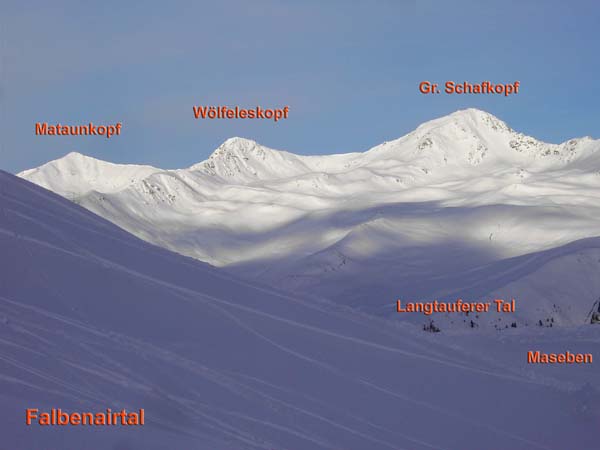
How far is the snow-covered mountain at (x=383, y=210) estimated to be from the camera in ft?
114

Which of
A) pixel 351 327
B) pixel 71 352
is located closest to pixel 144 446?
pixel 71 352

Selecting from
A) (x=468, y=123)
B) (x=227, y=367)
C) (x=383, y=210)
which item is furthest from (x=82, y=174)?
(x=227, y=367)

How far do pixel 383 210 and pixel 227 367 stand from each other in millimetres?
59001

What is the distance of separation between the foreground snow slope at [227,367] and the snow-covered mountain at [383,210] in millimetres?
11824

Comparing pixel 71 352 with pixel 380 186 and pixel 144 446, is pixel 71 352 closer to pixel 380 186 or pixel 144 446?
pixel 144 446

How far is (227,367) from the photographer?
862cm

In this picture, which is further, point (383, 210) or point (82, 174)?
point (82, 174)

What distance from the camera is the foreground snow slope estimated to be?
698 cm

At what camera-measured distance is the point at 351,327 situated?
1126cm

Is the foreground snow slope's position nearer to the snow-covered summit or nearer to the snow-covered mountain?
the snow-covered mountain

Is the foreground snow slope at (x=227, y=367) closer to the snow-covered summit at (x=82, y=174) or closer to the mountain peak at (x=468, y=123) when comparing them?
the snow-covered summit at (x=82, y=174)

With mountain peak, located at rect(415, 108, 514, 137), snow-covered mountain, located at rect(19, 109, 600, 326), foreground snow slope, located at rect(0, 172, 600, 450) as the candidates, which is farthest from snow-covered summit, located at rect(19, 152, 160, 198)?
foreground snow slope, located at rect(0, 172, 600, 450)

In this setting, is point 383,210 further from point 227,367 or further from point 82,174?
point 82,174

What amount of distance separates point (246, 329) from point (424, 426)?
275 centimetres
